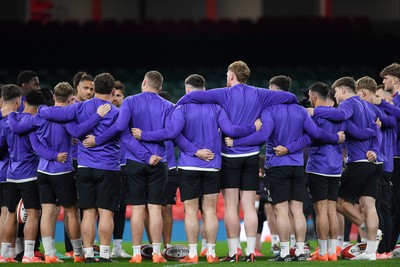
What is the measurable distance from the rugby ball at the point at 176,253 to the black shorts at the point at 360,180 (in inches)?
92.3

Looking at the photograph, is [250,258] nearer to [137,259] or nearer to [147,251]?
[137,259]

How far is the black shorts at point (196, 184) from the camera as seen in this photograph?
1149cm

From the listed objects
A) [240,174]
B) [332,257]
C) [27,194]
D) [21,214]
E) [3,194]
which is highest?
[240,174]

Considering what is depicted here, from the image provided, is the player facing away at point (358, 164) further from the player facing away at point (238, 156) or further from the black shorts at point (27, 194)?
the black shorts at point (27, 194)

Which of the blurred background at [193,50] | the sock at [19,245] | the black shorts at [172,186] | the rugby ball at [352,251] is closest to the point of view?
the rugby ball at [352,251]

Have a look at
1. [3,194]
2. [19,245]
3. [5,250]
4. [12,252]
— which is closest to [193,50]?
[3,194]

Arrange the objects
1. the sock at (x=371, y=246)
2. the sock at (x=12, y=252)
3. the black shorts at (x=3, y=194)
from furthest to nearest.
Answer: the black shorts at (x=3, y=194)
the sock at (x=12, y=252)
the sock at (x=371, y=246)

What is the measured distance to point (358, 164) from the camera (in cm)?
1230

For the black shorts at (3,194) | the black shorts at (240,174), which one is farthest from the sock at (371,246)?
the black shorts at (3,194)

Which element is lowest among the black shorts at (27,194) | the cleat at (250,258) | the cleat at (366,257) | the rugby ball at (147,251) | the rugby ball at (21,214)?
the rugby ball at (147,251)

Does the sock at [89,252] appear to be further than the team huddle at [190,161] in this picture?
No

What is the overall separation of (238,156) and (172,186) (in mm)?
1774

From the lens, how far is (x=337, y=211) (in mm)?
12594

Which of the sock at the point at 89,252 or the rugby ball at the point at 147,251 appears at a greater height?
the sock at the point at 89,252
